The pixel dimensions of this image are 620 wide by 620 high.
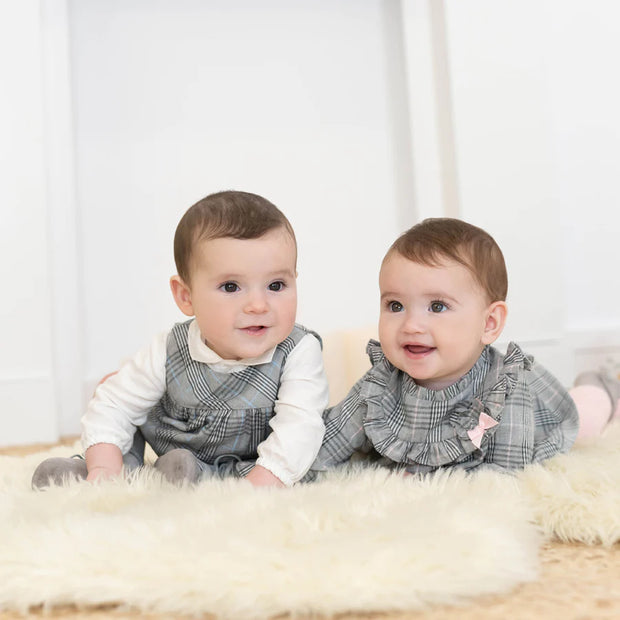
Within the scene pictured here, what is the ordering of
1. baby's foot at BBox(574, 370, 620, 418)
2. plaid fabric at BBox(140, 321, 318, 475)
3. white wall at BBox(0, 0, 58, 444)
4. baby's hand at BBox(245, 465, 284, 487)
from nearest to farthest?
baby's hand at BBox(245, 465, 284, 487) → plaid fabric at BBox(140, 321, 318, 475) → baby's foot at BBox(574, 370, 620, 418) → white wall at BBox(0, 0, 58, 444)

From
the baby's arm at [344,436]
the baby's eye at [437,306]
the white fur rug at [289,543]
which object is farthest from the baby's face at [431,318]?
Answer: the white fur rug at [289,543]

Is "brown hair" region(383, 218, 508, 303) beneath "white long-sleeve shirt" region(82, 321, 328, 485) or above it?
above

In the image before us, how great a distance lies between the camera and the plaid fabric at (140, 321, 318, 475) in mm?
1232

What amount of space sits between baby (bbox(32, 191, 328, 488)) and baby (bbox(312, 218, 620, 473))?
0.32 ft

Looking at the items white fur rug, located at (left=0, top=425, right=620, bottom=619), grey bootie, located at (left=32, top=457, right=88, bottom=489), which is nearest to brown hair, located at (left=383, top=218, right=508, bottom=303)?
white fur rug, located at (left=0, top=425, right=620, bottom=619)

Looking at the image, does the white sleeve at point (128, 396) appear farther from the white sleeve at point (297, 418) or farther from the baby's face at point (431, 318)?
the baby's face at point (431, 318)

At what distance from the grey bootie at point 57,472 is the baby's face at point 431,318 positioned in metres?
0.54

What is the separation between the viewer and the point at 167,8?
2662 mm

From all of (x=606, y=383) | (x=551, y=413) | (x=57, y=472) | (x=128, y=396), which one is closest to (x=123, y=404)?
(x=128, y=396)

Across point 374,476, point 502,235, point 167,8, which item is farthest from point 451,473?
point 167,8

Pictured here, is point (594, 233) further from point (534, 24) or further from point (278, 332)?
point (278, 332)

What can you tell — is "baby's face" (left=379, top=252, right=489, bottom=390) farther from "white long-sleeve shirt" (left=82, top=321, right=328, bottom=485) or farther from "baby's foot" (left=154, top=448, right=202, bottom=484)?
"baby's foot" (left=154, top=448, right=202, bottom=484)

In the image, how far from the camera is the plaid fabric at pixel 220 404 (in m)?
1.23

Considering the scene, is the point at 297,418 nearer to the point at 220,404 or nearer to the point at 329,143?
the point at 220,404
